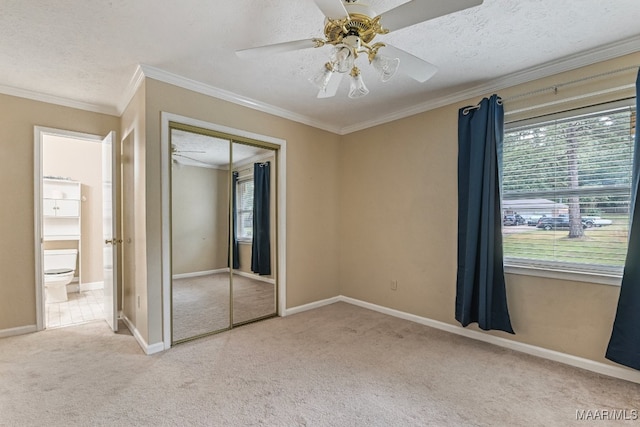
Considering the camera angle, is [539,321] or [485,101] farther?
[485,101]

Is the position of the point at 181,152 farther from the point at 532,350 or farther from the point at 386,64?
the point at 532,350

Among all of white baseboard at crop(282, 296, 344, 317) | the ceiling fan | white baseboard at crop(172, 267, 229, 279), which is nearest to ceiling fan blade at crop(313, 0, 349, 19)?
the ceiling fan

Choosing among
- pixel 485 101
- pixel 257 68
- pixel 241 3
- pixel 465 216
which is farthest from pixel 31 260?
pixel 485 101

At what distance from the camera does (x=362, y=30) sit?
1489 millimetres

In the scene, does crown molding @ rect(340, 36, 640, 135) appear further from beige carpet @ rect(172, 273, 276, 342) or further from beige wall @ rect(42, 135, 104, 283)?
beige wall @ rect(42, 135, 104, 283)

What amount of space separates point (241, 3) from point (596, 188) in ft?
9.61

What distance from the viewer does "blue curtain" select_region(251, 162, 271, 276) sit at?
347cm

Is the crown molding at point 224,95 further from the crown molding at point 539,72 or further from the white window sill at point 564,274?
the white window sill at point 564,274

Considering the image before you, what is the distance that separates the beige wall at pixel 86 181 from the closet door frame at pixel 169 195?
293 cm

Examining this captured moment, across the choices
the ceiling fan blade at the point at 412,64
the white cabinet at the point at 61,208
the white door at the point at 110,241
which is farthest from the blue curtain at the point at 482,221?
the white cabinet at the point at 61,208

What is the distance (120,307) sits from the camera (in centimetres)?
364

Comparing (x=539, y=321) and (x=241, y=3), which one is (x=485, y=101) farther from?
(x=241, y=3)

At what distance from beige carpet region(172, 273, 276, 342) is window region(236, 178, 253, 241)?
48cm

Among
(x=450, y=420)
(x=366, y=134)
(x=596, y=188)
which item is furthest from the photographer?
(x=366, y=134)
